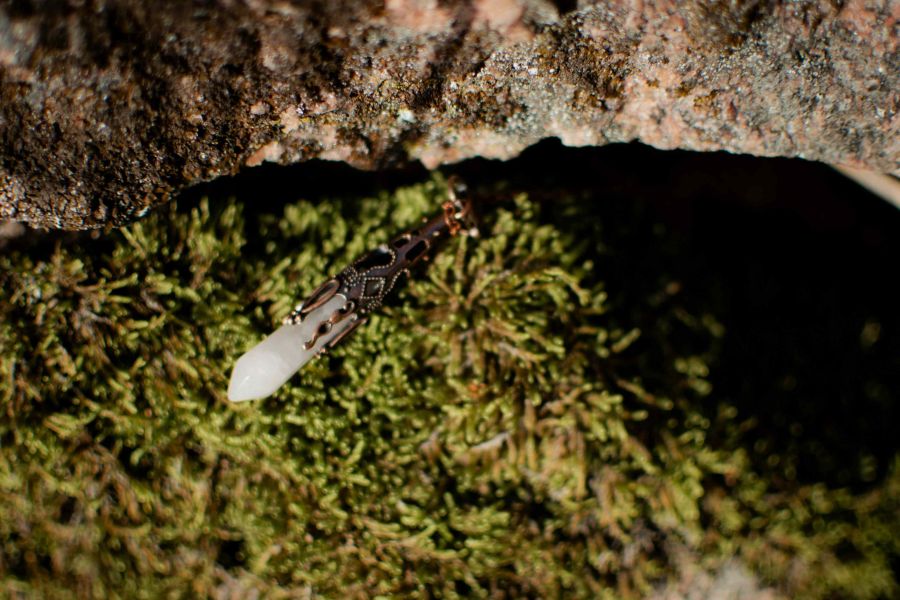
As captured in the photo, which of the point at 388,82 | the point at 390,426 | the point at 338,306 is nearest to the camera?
the point at 388,82

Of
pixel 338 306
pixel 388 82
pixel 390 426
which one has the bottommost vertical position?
pixel 390 426

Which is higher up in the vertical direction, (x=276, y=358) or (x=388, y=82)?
(x=388, y=82)

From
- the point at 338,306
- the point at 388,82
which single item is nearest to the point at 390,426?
the point at 338,306

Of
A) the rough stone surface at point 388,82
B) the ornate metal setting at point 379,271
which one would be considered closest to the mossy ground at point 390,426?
the ornate metal setting at point 379,271

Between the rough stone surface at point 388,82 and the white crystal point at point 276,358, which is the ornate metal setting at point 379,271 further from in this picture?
the rough stone surface at point 388,82

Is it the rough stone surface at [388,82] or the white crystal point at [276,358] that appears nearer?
the rough stone surface at [388,82]

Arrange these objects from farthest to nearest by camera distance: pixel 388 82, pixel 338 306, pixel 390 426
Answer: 1. pixel 390 426
2. pixel 338 306
3. pixel 388 82

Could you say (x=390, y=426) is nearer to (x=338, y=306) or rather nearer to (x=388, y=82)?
(x=338, y=306)
